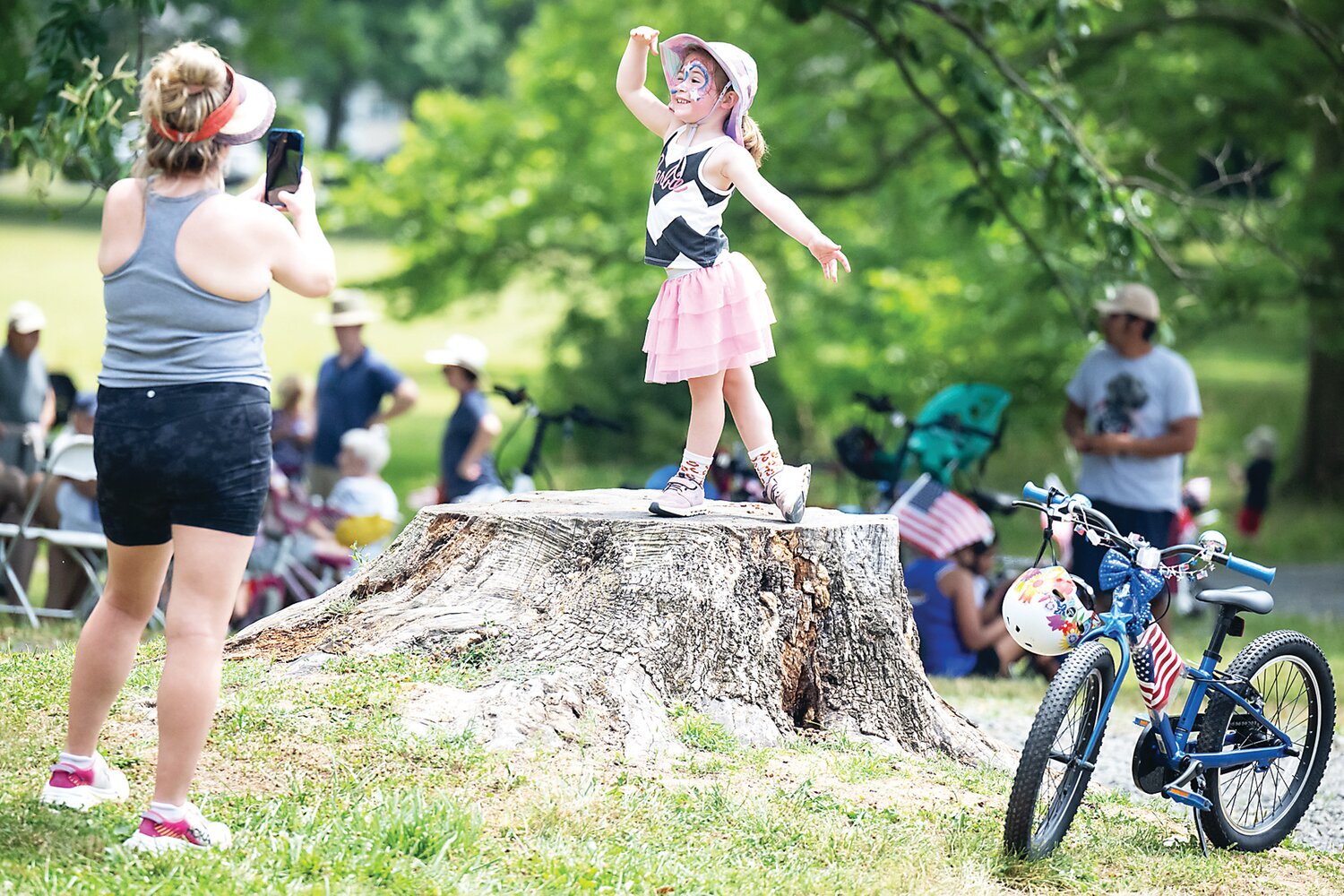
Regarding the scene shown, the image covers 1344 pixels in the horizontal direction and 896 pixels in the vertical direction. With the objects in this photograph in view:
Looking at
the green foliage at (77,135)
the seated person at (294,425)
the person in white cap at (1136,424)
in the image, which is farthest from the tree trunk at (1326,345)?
the green foliage at (77,135)

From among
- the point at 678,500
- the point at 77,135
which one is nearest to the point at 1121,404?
the point at 678,500

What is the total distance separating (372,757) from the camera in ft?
13.6

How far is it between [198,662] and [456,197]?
12071 millimetres

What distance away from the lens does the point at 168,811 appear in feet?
11.3

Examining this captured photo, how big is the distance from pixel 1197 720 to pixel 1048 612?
2.61 feet

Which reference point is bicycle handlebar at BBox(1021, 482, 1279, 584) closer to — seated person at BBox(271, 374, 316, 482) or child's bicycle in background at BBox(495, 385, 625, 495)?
child's bicycle in background at BBox(495, 385, 625, 495)

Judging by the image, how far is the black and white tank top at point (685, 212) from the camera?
16.6 ft

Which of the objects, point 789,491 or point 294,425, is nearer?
point 789,491

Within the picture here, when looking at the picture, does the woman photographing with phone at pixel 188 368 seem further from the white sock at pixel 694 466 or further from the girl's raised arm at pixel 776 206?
the white sock at pixel 694 466

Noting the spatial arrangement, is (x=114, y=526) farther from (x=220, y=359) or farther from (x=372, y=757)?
(x=372, y=757)

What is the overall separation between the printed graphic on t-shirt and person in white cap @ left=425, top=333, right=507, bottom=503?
3.71 metres

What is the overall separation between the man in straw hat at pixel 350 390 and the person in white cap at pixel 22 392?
172 cm

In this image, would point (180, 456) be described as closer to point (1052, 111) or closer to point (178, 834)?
point (178, 834)

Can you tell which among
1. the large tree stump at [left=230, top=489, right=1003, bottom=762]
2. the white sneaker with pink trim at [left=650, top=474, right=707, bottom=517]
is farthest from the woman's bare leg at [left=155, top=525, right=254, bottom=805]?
the white sneaker with pink trim at [left=650, top=474, right=707, bottom=517]
